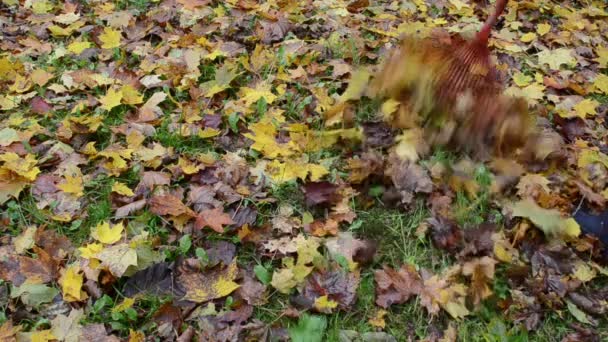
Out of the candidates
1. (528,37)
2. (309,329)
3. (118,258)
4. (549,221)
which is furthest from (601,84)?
(118,258)

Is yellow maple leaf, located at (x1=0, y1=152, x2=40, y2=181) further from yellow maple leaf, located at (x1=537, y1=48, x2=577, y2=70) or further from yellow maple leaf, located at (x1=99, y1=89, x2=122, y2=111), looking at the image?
yellow maple leaf, located at (x1=537, y1=48, x2=577, y2=70)

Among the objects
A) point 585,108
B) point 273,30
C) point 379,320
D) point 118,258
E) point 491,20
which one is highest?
point 491,20

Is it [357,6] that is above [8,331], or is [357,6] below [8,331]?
above

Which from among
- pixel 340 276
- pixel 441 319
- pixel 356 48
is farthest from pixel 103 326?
pixel 356 48

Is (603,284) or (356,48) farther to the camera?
(356,48)

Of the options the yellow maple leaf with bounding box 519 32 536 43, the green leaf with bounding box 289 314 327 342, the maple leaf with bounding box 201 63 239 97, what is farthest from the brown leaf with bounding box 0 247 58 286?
the yellow maple leaf with bounding box 519 32 536 43

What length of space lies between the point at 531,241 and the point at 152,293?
1.51 meters

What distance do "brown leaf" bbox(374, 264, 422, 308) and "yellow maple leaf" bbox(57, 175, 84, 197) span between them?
131 centimetres

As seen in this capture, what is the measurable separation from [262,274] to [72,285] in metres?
0.69

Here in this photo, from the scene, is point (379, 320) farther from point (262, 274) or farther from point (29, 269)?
point (29, 269)

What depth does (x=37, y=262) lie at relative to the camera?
2.13m

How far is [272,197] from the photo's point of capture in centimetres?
244

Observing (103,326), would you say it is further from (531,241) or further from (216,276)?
(531,241)

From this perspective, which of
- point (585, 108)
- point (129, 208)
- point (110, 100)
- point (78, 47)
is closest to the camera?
point (129, 208)
